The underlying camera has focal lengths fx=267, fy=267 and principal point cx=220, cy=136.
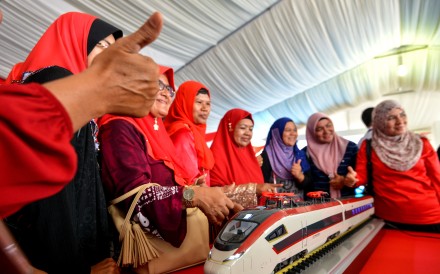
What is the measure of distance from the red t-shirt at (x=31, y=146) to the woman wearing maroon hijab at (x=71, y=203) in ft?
0.93

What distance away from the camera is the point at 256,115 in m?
7.26

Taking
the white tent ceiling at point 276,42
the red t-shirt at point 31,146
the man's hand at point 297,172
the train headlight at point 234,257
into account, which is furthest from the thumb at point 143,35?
the white tent ceiling at point 276,42

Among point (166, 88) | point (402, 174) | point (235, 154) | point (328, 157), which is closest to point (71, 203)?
point (166, 88)

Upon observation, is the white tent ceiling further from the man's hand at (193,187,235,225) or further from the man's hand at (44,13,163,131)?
the man's hand at (44,13,163,131)

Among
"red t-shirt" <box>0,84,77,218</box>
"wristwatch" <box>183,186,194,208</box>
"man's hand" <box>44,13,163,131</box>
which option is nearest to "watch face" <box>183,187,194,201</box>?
"wristwatch" <box>183,186,194,208</box>

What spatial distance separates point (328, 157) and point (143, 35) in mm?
2325

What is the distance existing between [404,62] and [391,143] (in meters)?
4.84

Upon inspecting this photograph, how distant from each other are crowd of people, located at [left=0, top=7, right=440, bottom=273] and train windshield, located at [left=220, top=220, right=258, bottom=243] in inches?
5.0

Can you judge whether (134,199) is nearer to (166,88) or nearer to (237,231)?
(237,231)

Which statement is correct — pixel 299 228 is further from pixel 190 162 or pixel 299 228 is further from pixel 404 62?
pixel 404 62

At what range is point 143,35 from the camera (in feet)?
1.58

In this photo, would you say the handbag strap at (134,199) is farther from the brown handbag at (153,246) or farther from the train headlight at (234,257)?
the train headlight at (234,257)

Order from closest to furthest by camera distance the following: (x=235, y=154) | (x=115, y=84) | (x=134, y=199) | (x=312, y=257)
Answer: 1. (x=115, y=84)
2. (x=134, y=199)
3. (x=312, y=257)
4. (x=235, y=154)

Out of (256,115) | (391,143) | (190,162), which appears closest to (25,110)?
(190,162)
